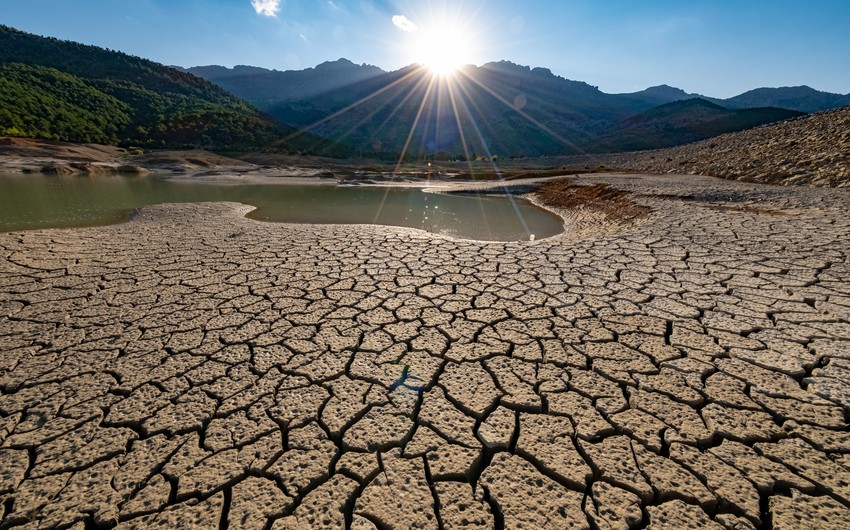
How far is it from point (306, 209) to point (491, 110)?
72.6 m

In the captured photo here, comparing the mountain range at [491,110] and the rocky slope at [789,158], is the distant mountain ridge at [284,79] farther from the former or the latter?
the rocky slope at [789,158]

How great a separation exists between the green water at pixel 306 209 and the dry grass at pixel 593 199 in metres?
1.00

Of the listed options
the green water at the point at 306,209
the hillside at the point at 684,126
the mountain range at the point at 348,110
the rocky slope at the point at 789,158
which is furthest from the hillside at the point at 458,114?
the green water at the point at 306,209

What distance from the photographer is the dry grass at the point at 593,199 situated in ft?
26.4

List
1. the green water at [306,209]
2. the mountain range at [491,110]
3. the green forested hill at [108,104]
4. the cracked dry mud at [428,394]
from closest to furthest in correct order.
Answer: the cracked dry mud at [428,394] < the green water at [306,209] < the green forested hill at [108,104] < the mountain range at [491,110]

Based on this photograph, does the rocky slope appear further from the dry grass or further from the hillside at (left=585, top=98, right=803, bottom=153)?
the hillside at (left=585, top=98, right=803, bottom=153)

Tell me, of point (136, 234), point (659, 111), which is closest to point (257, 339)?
point (136, 234)

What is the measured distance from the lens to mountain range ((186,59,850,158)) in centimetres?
5025

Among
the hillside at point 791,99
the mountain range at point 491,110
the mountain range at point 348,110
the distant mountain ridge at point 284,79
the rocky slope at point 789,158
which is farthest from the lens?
the distant mountain ridge at point 284,79

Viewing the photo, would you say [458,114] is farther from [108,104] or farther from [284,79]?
[284,79]

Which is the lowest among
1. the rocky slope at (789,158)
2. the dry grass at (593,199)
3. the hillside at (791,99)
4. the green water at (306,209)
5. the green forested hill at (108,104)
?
the green water at (306,209)

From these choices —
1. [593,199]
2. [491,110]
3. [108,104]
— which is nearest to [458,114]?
[491,110]

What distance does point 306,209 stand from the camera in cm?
1080

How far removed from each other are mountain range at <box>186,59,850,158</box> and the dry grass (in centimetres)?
3185
